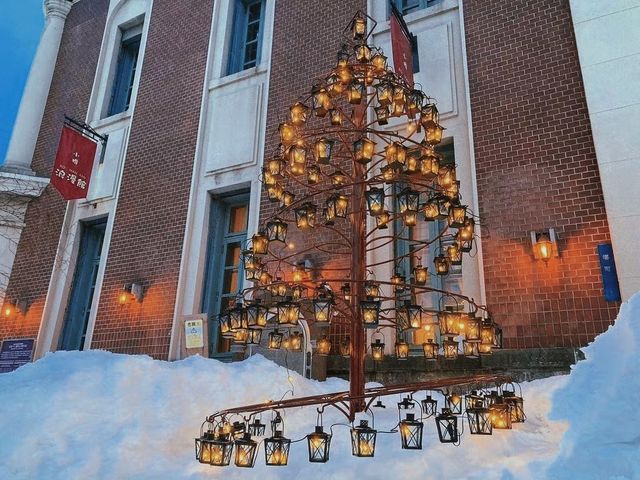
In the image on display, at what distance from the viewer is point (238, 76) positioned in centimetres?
1091

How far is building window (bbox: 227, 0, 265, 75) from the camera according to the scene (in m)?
11.6

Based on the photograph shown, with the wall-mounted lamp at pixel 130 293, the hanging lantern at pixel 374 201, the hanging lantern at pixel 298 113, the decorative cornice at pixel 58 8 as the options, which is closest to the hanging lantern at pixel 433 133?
the hanging lantern at pixel 374 201

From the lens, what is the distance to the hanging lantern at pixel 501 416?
379cm

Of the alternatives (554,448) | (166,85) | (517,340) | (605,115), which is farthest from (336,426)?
(166,85)

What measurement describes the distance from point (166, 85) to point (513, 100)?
7.95 metres

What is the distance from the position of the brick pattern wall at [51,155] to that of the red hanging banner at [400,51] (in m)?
8.80

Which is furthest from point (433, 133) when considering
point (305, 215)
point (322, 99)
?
point (305, 215)

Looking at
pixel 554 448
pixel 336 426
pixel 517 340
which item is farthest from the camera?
pixel 517 340

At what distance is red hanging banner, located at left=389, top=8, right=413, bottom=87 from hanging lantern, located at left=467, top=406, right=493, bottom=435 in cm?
564

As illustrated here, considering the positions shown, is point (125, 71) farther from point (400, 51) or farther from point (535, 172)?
point (535, 172)

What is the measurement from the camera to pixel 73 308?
11.6m

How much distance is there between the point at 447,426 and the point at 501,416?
519 millimetres

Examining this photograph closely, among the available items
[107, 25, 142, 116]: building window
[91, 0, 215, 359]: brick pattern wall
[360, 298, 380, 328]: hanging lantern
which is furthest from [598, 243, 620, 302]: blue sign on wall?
[107, 25, 142, 116]: building window

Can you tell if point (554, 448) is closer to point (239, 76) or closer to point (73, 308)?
point (239, 76)
